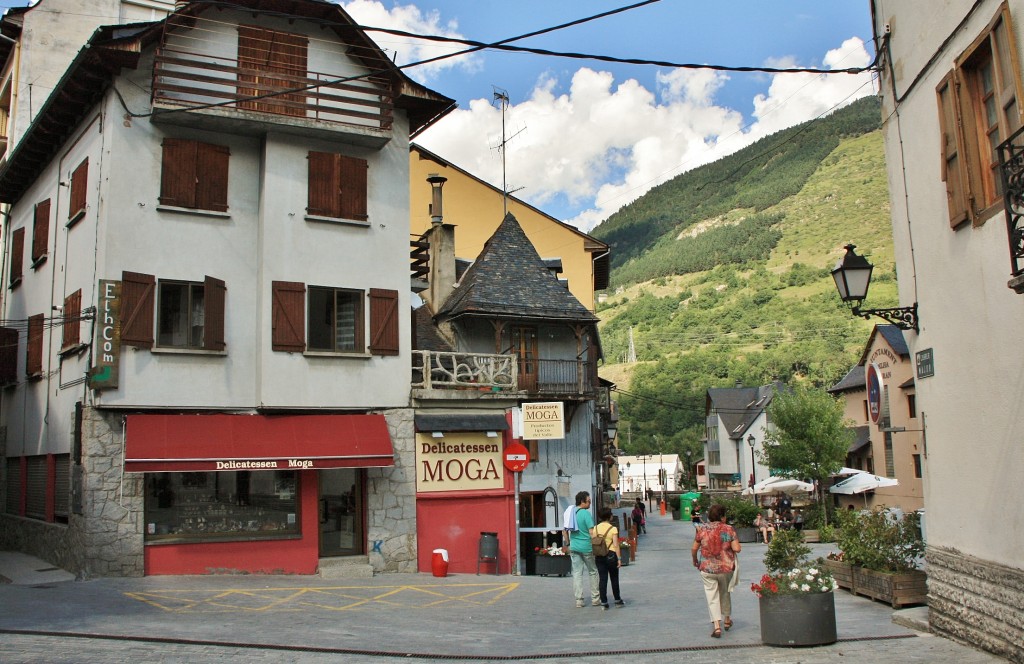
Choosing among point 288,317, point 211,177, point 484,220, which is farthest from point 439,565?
point 484,220

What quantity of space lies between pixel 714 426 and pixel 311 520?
253 feet

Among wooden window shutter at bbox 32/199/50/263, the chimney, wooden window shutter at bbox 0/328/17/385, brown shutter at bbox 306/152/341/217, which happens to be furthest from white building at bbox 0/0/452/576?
the chimney

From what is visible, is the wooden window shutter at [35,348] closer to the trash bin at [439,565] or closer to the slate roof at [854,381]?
the trash bin at [439,565]

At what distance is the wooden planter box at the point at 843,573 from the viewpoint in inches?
596

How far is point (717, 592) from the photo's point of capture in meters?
11.2

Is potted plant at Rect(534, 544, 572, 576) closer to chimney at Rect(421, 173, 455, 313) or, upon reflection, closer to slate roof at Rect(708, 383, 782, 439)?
chimney at Rect(421, 173, 455, 313)

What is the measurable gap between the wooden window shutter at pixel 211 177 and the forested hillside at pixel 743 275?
Result: 8925 centimetres

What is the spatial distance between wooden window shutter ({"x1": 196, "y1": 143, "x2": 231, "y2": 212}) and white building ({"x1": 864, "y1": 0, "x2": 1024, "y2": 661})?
41.6 feet

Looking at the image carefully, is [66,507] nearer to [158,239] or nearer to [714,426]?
[158,239]

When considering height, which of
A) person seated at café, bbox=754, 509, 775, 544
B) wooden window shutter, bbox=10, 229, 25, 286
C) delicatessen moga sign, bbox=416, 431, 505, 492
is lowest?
person seated at café, bbox=754, 509, 775, 544

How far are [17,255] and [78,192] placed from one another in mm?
5834

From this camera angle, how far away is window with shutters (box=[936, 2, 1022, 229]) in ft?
28.5

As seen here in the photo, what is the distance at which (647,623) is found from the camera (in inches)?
496

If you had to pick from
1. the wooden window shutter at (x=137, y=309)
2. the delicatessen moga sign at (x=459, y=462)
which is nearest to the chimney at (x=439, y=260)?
the delicatessen moga sign at (x=459, y=462)
